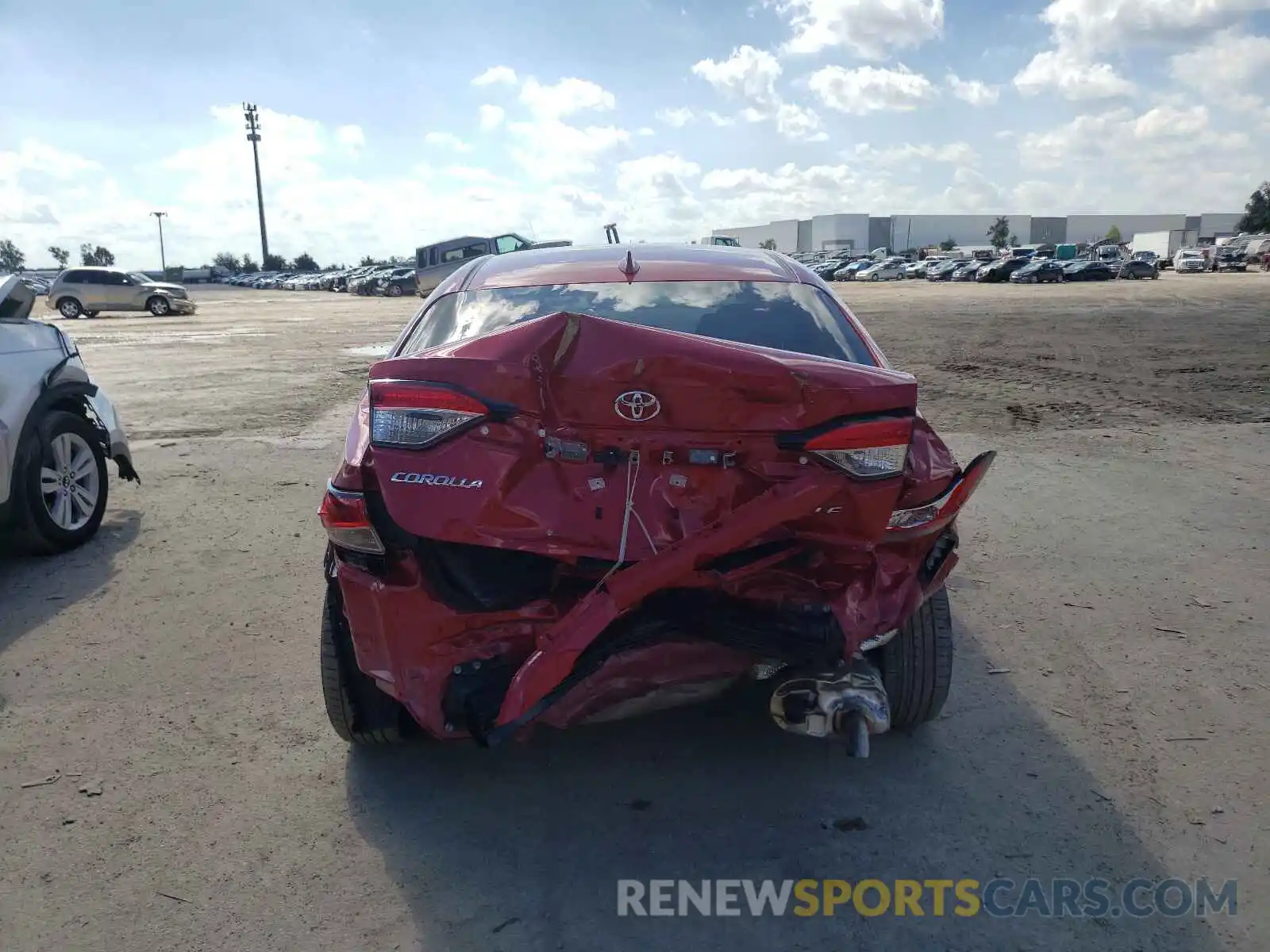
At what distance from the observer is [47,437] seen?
5.41 metres

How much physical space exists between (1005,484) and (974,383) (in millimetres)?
5604

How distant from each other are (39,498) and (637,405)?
439 centimetres

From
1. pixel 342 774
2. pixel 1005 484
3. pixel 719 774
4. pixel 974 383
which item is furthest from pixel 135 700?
pixel 974 383

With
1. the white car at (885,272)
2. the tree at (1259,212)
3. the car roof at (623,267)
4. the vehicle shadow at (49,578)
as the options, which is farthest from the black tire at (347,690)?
the tree at (1259,212)

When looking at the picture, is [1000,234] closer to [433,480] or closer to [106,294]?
[106,294]

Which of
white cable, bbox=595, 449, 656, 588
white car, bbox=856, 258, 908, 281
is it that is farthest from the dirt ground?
white car, bbox=856, 258, 908, 281

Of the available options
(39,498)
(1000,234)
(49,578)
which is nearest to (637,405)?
(49,578)

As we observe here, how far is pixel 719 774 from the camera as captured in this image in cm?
312

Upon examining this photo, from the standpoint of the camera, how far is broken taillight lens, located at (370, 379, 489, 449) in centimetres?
261

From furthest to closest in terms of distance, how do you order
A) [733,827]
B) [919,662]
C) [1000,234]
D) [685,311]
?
[1000,234] < [685,311] < [919,662] < [733,827]

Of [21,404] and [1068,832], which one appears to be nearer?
[1068,832]

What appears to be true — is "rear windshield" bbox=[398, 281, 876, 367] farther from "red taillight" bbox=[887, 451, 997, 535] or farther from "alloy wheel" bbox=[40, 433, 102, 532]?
"alloy wheel" bbox=[40, 433, 102, 532]

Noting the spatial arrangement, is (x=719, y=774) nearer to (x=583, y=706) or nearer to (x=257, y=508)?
(x=583, y=706)

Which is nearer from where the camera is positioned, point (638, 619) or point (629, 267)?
point (638, 619)
